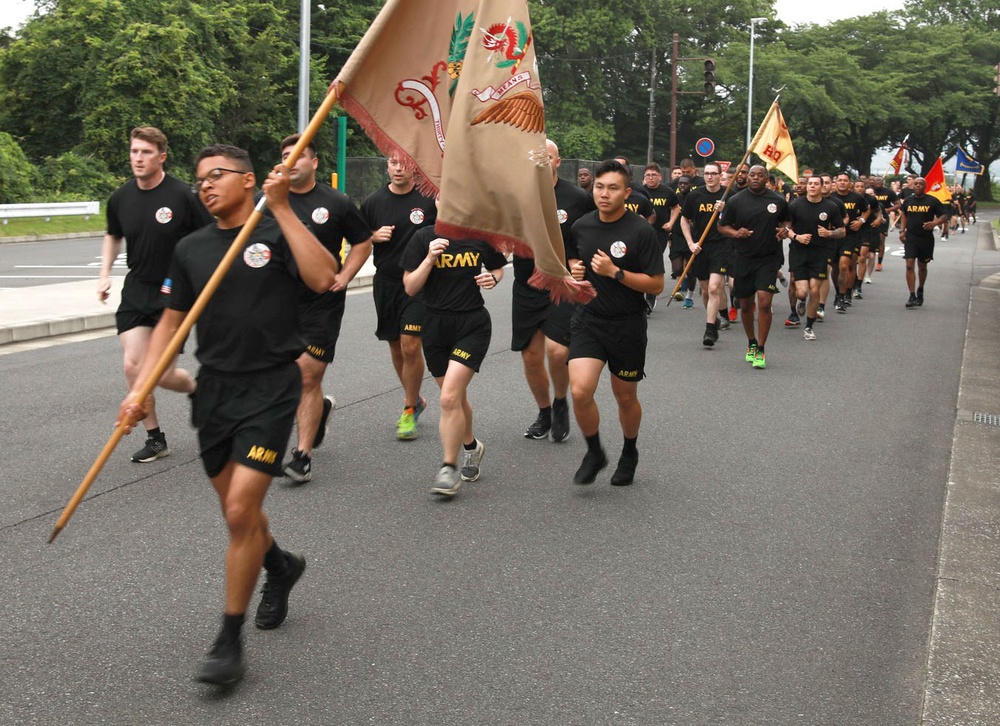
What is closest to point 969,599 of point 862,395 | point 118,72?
point 862,395

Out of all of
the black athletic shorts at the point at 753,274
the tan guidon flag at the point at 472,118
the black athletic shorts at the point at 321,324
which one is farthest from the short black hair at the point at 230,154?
the black athletic shorts at the point at 753,274

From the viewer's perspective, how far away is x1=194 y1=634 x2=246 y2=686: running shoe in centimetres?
405

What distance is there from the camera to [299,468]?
6934 mm

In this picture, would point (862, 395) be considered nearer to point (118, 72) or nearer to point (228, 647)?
point (228, 647)

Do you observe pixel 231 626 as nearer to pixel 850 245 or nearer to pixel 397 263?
pixel 397 263

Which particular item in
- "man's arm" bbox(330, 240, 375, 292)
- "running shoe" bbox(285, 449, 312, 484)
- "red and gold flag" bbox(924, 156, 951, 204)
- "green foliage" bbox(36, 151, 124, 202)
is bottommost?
"green foliage" bbox(36, 151, 124, 202)

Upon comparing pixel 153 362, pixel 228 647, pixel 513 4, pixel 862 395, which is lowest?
pixel 862 395

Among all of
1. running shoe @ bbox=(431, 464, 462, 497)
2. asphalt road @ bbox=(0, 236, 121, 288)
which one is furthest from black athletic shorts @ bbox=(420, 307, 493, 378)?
asphalt road @ bbox=(0, 236, 121, 288)

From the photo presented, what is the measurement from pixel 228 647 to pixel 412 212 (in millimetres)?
4321

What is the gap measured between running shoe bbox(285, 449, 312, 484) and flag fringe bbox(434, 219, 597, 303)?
174 cm

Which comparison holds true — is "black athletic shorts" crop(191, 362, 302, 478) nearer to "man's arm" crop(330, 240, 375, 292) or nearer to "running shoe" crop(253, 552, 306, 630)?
"running shoe" crop(253, 552, 306, 630)

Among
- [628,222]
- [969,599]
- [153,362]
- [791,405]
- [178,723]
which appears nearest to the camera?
[178,723]

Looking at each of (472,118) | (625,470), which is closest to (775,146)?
(625,470)

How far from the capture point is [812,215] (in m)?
14.1
